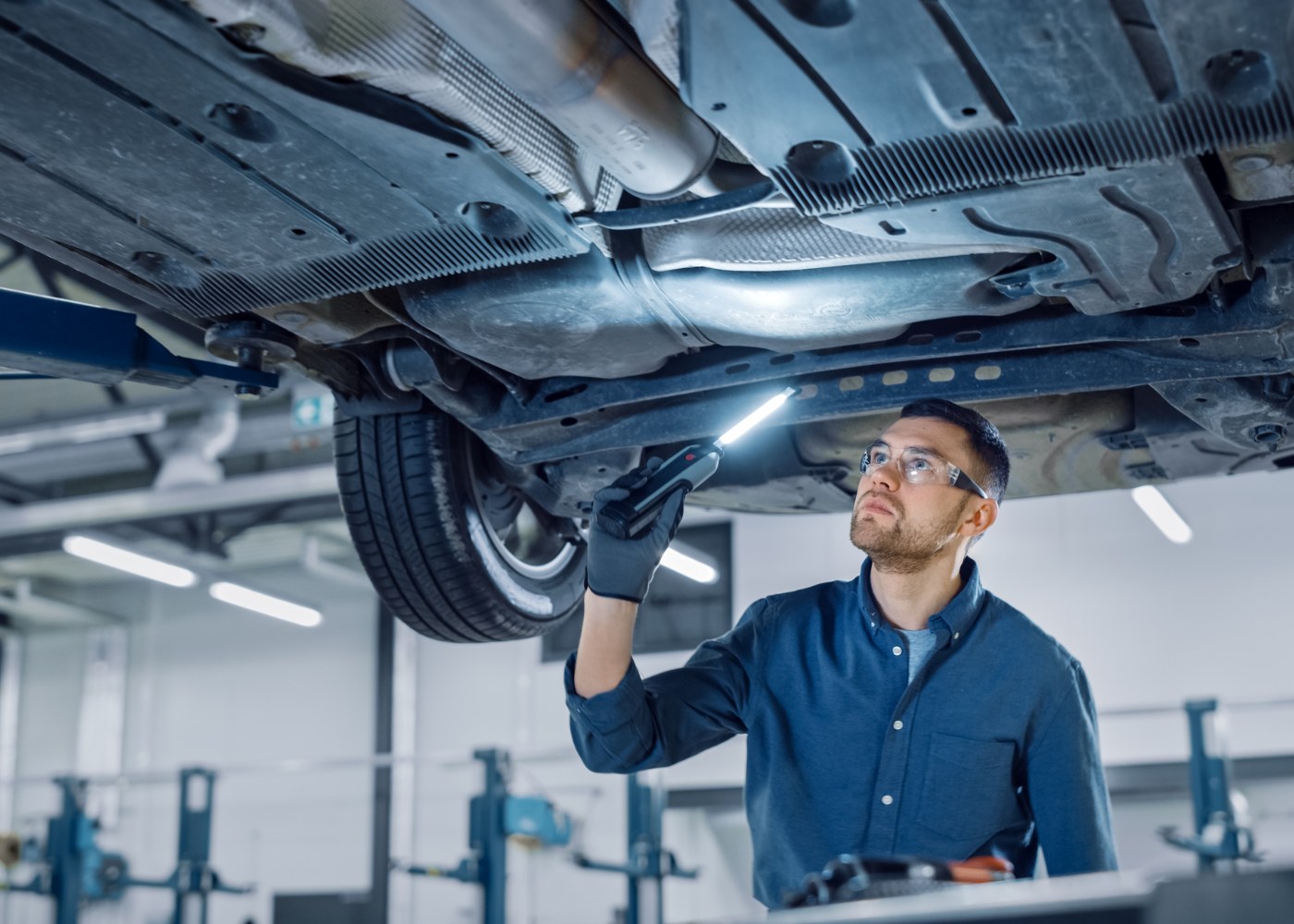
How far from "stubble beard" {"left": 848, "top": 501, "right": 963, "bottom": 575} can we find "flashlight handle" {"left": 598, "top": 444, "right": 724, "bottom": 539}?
25 cm

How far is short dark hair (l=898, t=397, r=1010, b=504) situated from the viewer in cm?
235

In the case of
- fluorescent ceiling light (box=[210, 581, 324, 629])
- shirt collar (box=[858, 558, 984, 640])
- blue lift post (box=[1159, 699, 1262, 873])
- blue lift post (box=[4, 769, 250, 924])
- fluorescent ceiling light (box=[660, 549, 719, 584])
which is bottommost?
blue lift post (box=[4, 769, 250, 924])

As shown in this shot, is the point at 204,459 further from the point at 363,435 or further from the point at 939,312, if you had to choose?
the point at 939,312

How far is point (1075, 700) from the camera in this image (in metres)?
2.15

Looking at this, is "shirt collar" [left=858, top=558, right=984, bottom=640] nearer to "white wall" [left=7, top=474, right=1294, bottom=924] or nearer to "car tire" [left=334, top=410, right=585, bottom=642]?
"car tire" [left=334, top=410, right=585, bottom=642]

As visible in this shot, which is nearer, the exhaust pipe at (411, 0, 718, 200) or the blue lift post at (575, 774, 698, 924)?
the exhaust pipe at (411, 0, 718, 200)

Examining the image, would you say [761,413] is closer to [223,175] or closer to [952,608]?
[952,608]

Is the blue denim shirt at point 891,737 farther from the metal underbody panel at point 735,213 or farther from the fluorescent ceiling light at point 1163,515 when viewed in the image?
the fluorescent ceiling light at point 1163,515

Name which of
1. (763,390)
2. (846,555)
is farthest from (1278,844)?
(763,390)

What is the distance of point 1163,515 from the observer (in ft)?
28.6

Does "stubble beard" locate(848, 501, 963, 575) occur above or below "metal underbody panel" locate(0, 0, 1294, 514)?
below

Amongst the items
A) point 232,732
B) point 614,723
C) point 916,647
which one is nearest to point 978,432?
point 916,647

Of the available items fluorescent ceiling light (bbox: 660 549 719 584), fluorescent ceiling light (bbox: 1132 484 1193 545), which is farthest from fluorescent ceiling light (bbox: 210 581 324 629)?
fluorescent ceiling light (bbox: 1132 484 1193 545)

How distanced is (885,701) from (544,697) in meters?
9.93
